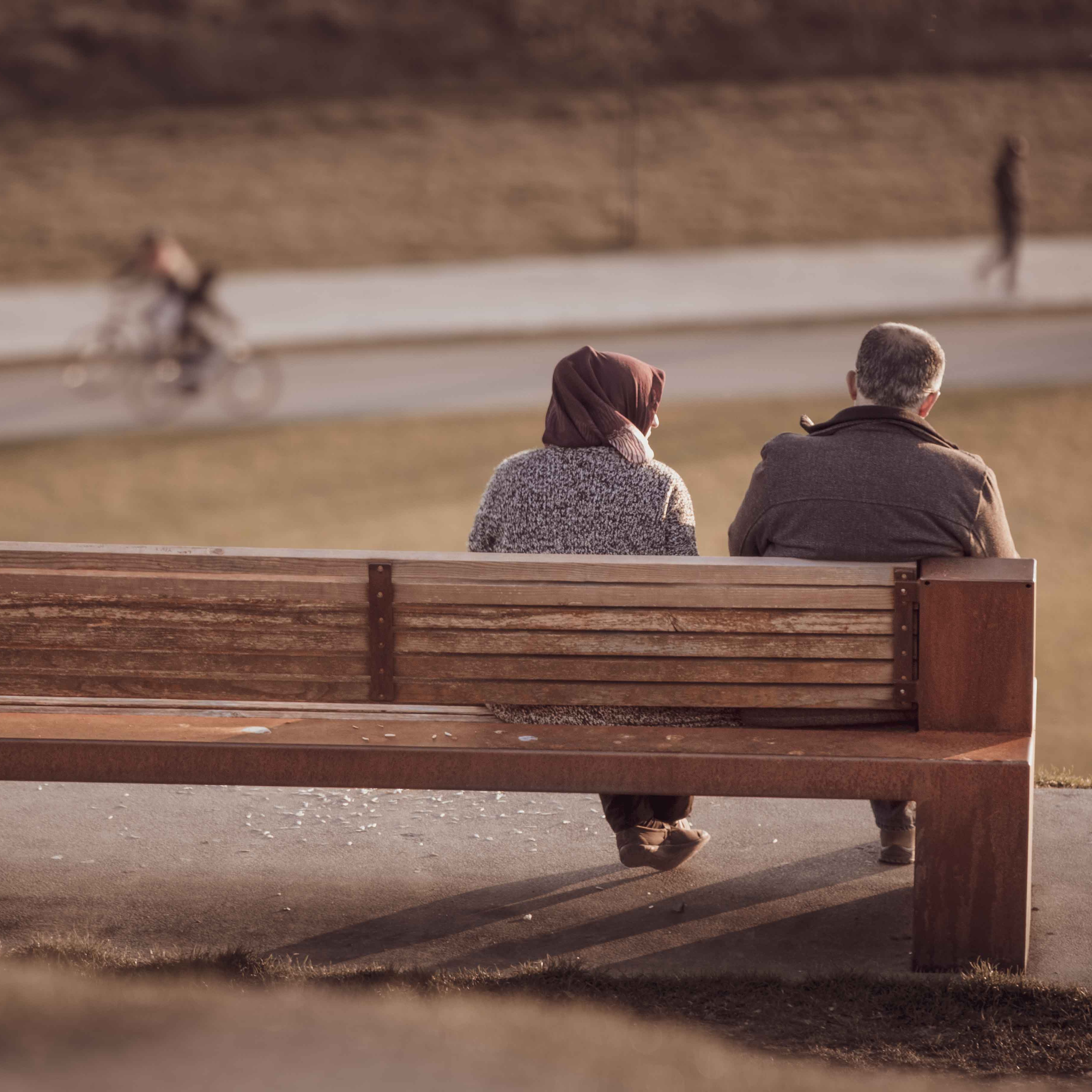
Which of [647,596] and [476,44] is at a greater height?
[476,44]

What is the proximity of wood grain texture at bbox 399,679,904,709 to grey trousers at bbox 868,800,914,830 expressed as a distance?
662mm

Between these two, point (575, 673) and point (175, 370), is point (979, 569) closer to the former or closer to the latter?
point (575, 673)

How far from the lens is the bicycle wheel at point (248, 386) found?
15305mm

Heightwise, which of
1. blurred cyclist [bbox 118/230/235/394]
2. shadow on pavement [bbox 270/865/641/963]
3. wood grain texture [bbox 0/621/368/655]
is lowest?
shadow on pavement [bbox 270/865/641/963]

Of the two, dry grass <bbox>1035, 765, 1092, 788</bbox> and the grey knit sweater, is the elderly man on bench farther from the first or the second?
dry grass <bbox>1035, 765, 1092, 788</bbox>

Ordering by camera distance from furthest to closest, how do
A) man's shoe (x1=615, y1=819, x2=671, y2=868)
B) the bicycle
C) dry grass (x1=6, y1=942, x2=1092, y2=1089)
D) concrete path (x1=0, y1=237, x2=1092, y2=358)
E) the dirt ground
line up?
the dirt ground < concrete path (x1=0, y1=237, x2=1092, y2=358) < the bicycle < man's shoe (x1=615, y1=819, x2=671, y2=868) < dry grass (x1=6, y1=942, x2=1092, y2=1089)

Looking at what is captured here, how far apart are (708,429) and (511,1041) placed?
11990 millimetres

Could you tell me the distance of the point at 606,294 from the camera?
25.9 m

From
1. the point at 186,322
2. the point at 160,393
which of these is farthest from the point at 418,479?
the point at 186,322

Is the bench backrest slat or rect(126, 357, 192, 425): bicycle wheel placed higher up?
rect(126, 357, 192, 425): bicycle wheel

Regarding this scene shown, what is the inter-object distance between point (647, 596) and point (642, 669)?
17 cm

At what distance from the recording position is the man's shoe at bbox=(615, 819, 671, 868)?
3.61 m

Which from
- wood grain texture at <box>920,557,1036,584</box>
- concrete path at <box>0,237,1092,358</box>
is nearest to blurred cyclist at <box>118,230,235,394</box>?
concrete path at <box>0,237,1092,358</box>

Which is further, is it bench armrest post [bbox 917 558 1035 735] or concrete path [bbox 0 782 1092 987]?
concrete path [bbox 0 782 1092 987]
